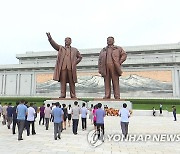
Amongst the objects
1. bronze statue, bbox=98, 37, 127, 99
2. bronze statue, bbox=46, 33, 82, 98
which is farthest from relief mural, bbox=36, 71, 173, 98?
bronze statue, bbox=46, 33, 82, 98

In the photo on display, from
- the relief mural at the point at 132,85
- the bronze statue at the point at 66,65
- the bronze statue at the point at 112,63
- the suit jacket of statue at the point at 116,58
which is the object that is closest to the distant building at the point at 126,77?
the relief mural at the point at 132,85

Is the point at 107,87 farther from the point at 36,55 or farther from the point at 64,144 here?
the point at 36,55

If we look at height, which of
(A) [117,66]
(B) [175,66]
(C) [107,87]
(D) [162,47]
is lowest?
(C) [107,87]

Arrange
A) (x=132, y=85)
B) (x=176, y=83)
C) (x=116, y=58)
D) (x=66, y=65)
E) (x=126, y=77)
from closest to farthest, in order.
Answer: (x=66, y=65) → (x=116, y=58) → (x=176, y=83) → (x=132, y=85) → (x=126, y=77)

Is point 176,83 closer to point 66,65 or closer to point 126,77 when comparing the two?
point 126,77

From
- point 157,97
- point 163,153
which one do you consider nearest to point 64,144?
point 163,153

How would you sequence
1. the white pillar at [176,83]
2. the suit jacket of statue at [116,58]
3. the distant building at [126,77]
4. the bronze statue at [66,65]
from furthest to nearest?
the distant building at [126,77]
the white pillar at [176,83]
the suit jacket of statue at [116,58]
the bronze statue at [66,65]

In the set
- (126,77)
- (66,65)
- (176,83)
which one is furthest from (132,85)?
(66,65)

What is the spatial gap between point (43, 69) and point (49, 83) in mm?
3308

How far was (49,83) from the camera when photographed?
3884cm

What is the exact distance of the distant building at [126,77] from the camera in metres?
34.3

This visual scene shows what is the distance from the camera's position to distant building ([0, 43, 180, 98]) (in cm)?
3428

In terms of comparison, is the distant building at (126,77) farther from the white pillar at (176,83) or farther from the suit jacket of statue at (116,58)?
the suit jacket of statue at (116,58)

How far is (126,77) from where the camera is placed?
117 feet
